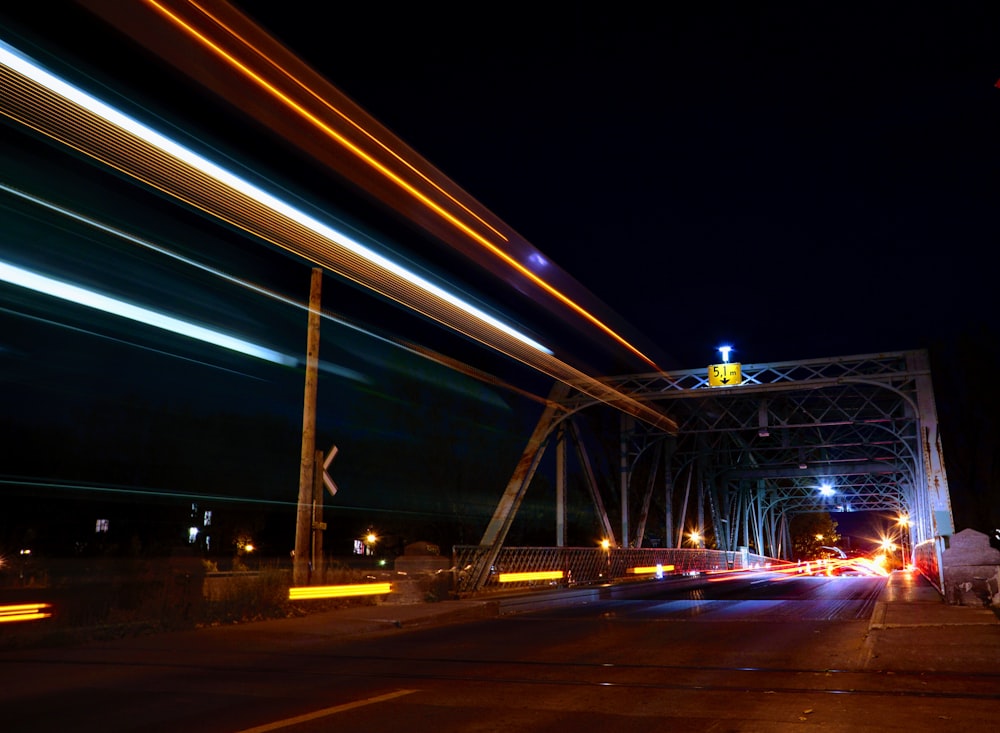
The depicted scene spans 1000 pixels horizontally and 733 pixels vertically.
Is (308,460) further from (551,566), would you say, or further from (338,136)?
(551,566)

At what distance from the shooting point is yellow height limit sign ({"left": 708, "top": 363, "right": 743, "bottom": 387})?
103ft

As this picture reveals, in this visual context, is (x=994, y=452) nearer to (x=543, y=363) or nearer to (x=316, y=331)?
(x=543, y=363)

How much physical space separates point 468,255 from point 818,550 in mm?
132907

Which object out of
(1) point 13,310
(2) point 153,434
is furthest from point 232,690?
(2) point 153,434

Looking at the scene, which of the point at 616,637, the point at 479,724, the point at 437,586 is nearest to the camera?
the point at 479,724

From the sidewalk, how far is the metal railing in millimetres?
10975

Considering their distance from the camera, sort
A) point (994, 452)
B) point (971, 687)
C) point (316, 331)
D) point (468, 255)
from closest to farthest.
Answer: point (971, 687), point (316, 331), point (468, 255), point (994, 452)

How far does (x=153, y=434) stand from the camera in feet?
132

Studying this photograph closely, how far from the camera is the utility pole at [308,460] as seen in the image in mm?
17281

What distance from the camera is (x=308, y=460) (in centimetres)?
1780

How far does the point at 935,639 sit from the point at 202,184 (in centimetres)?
1323

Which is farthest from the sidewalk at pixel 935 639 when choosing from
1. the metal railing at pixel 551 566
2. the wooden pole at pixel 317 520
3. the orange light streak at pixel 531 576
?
the orange light streak at pixel 531 576

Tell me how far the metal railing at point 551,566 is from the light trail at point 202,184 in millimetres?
6296

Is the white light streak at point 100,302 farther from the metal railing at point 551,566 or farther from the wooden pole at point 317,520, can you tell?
the metal railing at point 551,566
